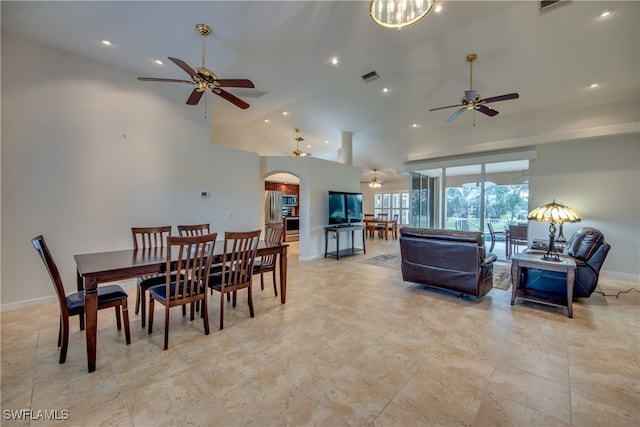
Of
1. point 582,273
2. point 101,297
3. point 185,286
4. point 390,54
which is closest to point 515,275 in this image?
point 582,273

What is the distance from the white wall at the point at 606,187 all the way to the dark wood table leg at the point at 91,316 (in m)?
7.35

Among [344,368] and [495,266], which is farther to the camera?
[495,266]

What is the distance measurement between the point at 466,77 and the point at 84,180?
633 centimetres

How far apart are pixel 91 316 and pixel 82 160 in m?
2.66

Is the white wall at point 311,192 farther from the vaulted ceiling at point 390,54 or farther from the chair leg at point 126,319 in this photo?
the chair leg at point 126,319

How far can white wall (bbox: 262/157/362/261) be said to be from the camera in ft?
19.1

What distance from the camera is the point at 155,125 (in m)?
4.10

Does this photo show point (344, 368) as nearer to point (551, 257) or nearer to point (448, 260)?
point (448, 260)

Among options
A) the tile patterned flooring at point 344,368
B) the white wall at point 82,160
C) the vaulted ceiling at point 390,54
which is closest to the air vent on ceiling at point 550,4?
the vaulted ceiling at point 390,54

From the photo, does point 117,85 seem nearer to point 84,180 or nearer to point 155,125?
point 155,125

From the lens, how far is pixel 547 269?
3.04m

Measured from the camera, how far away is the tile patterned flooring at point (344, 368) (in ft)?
5.12

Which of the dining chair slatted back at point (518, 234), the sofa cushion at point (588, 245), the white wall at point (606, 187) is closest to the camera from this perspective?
the sofa cushion at point (588, 245)

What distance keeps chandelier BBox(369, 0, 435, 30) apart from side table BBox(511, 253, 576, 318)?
3.01 m
